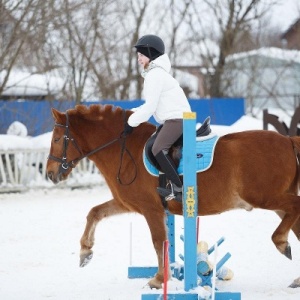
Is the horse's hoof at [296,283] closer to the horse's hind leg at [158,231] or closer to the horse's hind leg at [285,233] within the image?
the horse's hind leg at [285,233]

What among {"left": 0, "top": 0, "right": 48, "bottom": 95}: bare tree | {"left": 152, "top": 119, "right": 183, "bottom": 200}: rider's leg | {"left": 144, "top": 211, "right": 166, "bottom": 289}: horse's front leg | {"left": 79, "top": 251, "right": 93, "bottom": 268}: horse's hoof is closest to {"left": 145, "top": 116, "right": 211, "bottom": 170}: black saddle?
{"left": 152, "top": 119, "right": 183, "bottom": 200}: rider's leg

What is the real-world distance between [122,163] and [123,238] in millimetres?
3115

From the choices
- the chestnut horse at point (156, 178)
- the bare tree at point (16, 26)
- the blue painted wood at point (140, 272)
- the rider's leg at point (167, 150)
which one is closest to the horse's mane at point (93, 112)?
the chestnut horse at point (156, 178)

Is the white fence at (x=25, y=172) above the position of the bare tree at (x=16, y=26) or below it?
below

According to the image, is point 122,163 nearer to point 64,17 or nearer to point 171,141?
point 171,141

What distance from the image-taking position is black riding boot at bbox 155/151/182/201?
619cm

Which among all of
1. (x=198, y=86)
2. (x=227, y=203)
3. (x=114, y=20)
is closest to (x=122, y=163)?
(x=227, y=203)

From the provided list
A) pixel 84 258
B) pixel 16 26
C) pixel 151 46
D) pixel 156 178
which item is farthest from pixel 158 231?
pixel 16 26

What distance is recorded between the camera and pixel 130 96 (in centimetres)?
2702

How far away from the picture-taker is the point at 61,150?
22.1 feet

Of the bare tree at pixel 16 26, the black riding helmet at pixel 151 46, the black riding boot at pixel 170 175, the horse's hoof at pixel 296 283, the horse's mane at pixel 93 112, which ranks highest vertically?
the bare tree at pixel 16 26

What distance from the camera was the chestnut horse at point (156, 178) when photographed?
6.27 meters

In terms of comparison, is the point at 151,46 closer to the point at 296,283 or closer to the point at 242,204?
the point at 242,204

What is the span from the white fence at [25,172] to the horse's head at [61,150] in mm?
7980
